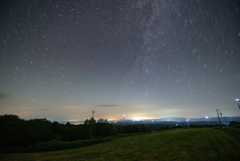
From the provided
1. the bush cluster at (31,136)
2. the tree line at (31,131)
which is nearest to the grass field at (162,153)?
the bush cluster at (31,136)

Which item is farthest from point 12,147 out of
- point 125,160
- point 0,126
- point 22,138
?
point 125,160

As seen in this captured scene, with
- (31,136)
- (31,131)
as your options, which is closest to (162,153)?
(31,136)

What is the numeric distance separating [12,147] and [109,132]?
27.9m

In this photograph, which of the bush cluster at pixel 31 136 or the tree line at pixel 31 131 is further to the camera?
the tree line at pixel 31 131

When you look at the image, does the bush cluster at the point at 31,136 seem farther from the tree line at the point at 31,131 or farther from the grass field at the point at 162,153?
the grass field at the point at 162,153

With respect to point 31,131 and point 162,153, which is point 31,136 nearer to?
point 31,131

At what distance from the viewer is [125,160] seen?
13.8 metres

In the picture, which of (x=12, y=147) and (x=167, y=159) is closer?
(x=167, y=159)

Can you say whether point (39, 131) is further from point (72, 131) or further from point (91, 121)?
point (91, 121)

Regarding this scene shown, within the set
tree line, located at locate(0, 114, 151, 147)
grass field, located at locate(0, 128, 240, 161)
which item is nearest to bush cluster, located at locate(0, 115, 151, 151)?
tree line, located at locate(0, 114, 151, 147)

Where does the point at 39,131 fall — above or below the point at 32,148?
above

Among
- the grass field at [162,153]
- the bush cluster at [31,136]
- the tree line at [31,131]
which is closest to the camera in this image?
the grass field at [162,153]

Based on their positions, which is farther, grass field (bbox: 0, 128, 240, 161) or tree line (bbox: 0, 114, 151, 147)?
tree line (bbox: 0, 114, 151, 147)

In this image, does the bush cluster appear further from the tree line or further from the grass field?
the grass field
